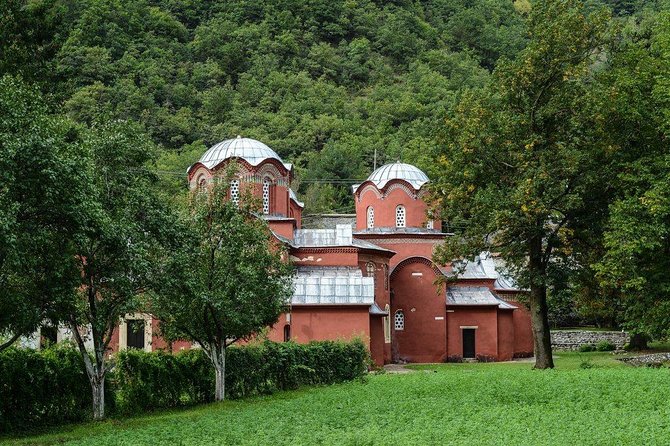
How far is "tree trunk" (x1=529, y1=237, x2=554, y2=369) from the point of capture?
3344 centimetres

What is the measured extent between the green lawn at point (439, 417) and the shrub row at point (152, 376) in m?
1.22

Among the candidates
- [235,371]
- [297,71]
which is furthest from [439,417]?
[297,71]

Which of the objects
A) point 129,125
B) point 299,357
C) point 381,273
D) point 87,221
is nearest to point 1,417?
point 87,221

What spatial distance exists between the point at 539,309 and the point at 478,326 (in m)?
13.1

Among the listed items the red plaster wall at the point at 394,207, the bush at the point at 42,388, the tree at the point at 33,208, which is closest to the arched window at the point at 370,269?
the red plaster wall at the point at 394,207

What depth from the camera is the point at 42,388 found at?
2209cm

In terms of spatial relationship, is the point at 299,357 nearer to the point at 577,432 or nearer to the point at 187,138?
the point at 577,432

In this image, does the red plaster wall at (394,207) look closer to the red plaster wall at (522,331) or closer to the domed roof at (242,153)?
the domed roof at (242,153)

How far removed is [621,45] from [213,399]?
2125cm

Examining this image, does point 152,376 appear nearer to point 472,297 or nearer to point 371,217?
point 371,217

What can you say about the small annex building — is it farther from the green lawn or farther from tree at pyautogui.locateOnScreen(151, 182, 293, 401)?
the green lawn

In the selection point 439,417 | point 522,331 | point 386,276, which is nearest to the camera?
point 439,417

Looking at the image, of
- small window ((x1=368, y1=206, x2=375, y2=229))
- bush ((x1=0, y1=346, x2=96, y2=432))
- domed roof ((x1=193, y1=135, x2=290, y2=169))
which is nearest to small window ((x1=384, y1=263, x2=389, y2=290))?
small window ((x1=368, y1=206, x2=375, y2=229))

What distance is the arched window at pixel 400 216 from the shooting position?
47.3 metres
